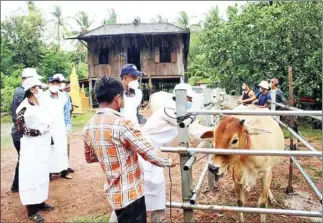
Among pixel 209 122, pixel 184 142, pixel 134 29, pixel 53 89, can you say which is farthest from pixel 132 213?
pixel 134 29

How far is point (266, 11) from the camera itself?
10812 mm

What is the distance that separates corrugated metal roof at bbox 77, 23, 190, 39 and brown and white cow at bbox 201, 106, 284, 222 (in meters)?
12.8

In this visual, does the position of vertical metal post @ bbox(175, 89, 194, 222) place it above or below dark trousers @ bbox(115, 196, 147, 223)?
above

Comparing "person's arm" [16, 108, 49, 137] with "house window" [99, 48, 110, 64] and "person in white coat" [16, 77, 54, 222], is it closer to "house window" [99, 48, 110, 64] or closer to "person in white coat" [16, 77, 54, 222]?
"person in white coat" [16, 77, 54, 222]

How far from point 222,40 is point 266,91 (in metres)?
5.12

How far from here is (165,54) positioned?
17.1 m

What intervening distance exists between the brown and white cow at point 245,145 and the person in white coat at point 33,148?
1924 mm

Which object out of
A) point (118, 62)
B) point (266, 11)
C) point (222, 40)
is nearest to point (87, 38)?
point (118, 62)

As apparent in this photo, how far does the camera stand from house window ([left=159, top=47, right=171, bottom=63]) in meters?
17.1

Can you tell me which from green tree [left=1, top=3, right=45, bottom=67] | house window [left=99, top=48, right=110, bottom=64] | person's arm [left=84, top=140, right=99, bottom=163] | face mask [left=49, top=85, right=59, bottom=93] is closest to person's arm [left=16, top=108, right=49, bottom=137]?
face mask [left=49, top=85, right=59, bottom=93]

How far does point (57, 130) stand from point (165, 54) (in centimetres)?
1243

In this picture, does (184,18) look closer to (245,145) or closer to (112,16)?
(112,16)

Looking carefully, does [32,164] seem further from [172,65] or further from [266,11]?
[172,65]

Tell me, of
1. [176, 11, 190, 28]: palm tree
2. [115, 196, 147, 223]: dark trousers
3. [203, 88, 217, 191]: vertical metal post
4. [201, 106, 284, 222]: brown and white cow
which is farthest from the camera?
[176, 11, 190, 28]: palm tree
